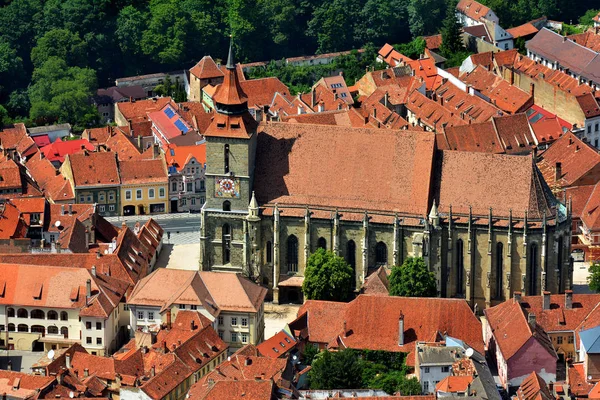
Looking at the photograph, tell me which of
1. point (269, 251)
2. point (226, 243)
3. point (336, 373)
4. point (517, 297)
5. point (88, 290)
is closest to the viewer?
point (336, 373)

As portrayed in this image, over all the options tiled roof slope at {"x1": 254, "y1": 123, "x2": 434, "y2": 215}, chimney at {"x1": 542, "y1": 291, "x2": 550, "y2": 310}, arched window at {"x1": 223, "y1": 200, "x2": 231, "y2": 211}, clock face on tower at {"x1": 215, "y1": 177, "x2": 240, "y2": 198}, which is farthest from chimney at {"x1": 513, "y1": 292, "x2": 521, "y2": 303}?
arched window at {"x1": 223, "y1": 200, "x2": 231, "y2": 211}

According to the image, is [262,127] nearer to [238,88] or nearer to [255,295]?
[238,88]

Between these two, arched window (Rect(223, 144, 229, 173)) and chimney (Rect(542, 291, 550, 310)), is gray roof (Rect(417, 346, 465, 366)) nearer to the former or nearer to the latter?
chimney (Rect(542, 291, 550, 310))

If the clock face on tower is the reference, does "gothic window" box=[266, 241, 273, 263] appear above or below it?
below

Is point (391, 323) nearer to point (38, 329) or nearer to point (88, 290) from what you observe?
point (88, 290)

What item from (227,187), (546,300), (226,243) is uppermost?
(227,187)

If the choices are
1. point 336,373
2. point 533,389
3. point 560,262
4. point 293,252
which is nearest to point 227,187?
point 293,252

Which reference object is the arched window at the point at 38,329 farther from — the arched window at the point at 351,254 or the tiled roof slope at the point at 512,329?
the tiled roof slope at the point at 512,329
